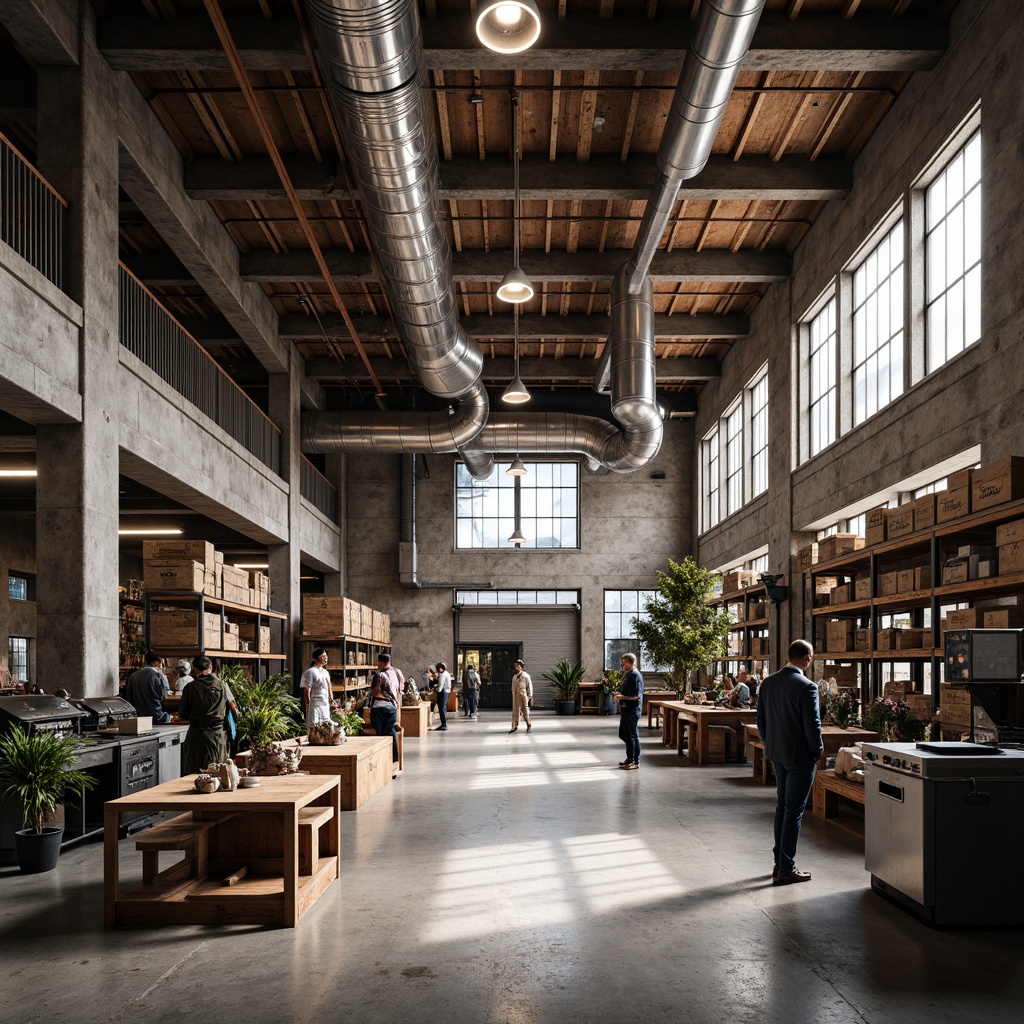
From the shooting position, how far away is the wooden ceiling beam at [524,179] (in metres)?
13.2

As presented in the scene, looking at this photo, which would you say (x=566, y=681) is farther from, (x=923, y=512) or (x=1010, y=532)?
(x=1010, y=532)

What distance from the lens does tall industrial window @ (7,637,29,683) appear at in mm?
19516

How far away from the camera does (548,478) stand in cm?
2864

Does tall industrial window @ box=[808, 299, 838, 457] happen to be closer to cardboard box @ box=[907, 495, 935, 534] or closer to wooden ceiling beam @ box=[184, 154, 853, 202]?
wooden ceiling beam @ box=[184, 154, 853, 202]

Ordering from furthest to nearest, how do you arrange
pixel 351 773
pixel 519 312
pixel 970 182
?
pixel 519 312
pixel 970 182
pixel 351 773

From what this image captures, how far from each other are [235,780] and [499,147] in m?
9.54

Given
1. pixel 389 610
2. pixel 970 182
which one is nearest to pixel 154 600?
pixel 970 182

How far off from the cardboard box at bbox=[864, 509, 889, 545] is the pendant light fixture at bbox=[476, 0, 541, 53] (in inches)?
259

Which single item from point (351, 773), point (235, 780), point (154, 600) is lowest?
point (351, 773)

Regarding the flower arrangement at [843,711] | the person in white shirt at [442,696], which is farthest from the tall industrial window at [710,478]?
the flower arrangement at [843,711]

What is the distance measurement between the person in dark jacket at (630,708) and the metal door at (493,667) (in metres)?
14.8

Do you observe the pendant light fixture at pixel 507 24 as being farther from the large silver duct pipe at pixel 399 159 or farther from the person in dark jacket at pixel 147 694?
the person in dark jacket at pixel 147 694

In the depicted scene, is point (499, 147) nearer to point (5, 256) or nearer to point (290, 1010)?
point (5, 256)

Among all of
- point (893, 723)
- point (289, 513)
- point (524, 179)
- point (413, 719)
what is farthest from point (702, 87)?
point (413, 719)
